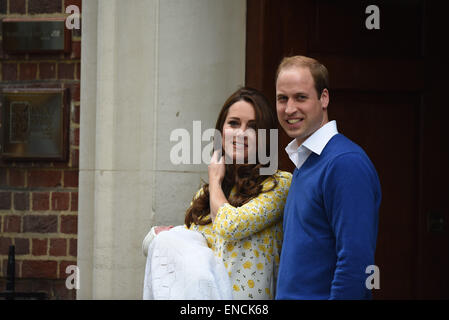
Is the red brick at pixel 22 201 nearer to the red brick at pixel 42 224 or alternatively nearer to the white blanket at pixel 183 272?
the red brick at pixel 42 224

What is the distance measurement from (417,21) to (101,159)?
2107 mm

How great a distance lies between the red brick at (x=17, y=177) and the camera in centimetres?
318

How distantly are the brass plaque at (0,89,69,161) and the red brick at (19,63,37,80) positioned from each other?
96 mm

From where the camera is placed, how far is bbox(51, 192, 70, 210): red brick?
3.14 meters

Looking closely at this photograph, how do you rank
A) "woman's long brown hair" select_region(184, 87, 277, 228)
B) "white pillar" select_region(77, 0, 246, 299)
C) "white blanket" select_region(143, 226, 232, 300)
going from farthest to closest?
1. "white pillar" select_region(77, 0, 246, 299)
2. "woman's long brown hair" select_region(184, 87, 277, 228)
3. "white blanket" select_region(143, 226, 232, 300)

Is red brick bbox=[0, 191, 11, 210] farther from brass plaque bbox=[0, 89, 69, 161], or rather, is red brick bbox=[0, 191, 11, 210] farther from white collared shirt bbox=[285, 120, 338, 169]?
white collared shirt bbox=[285, 120, 338, 169]

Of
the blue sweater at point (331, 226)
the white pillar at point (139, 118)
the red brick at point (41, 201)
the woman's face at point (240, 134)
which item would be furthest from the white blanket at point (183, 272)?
the red brick at point (41, 201)

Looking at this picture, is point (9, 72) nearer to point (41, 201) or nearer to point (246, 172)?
point (41, 201)

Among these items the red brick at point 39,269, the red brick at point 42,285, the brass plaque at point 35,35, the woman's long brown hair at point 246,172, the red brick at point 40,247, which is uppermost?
the brass plaque at point 35,35

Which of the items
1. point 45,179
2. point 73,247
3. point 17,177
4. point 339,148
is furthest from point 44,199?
point 339,148

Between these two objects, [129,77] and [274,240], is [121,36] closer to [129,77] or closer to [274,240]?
[129,77]

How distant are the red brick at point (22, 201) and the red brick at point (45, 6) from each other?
3.82 feet

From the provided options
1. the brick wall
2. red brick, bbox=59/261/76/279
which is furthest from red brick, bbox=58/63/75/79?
red brick, bbox=59/261/76/279
